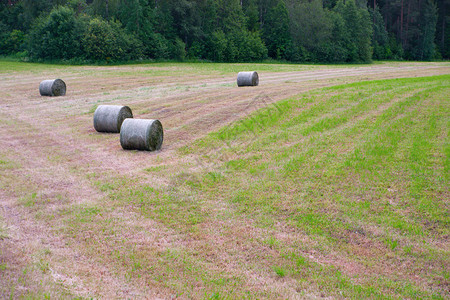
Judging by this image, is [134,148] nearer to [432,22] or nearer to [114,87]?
[114,87]

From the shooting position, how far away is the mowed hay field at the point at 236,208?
5754mm

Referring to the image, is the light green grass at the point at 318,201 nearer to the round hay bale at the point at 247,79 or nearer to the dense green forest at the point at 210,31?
the round hay bale at the point at 247,79

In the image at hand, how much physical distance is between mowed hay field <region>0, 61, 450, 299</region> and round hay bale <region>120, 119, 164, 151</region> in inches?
12.1

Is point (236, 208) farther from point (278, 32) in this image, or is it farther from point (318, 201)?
point (278, 32)

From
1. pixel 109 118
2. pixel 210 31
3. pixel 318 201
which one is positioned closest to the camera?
pixel 318 201

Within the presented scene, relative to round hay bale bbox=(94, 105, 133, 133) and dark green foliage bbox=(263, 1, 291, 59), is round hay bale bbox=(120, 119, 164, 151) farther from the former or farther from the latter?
dark green foliage bbox=(263, 1, 291, 59)

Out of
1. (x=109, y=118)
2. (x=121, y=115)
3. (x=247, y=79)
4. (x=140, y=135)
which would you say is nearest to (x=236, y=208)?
(x=140, y=135)

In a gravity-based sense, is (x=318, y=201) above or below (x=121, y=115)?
below

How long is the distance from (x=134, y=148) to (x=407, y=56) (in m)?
83.8

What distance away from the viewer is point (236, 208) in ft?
26.9

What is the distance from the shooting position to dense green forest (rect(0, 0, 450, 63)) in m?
53.3

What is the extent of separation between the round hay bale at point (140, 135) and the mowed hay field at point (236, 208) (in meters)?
0.31

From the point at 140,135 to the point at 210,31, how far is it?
187 feet

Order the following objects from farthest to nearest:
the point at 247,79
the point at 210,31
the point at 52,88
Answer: the point at 210,31
the point at 247,79
the point at 52,88
